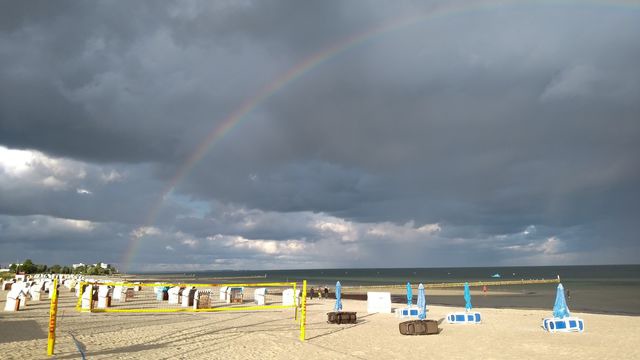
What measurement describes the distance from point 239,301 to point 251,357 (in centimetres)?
2347

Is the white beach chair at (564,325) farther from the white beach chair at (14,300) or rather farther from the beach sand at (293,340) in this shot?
the white beach chair at (14,300)

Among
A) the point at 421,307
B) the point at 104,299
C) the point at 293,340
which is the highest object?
the point at 421,307

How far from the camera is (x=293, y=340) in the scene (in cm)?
1533

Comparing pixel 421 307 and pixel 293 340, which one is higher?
pixel 421 307

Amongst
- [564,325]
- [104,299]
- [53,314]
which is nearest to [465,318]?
[564,325]

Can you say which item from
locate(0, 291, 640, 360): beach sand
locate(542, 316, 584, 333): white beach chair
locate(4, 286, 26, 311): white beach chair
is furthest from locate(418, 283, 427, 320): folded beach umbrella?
locate(4, 286, 26, 311): white beach chair

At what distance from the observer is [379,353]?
1320 centimetres

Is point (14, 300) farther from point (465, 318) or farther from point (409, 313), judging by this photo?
point (465, 318)

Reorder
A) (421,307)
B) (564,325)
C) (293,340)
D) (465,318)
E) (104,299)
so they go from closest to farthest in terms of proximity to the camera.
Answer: (293,340)
(564,325)
(421,307)
(465,318)
(104,299)

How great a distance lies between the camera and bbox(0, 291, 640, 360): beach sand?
42.4 feet

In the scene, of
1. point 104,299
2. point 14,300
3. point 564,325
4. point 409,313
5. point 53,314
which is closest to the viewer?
point 53,314

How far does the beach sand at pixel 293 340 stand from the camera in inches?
508

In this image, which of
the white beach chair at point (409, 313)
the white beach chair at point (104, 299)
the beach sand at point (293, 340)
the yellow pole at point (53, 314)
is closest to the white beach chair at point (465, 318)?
the beach sand at point (293, 340)

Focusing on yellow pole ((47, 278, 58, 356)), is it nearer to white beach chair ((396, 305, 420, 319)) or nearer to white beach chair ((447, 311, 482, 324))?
white beach chair ((396, 305, 420, 319))
